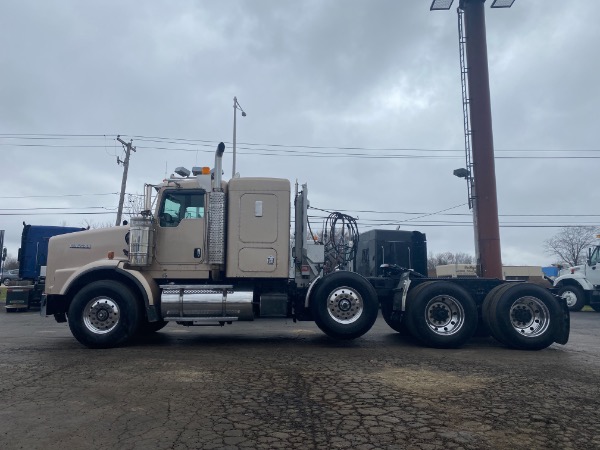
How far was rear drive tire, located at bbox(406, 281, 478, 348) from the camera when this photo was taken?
8.66 m

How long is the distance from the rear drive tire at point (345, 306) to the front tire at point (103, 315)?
3.35m

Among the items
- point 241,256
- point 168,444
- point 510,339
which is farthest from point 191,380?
point 510,339

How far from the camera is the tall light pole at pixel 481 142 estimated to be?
12031mm

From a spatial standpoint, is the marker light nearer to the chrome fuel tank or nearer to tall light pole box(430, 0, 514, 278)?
the chrome fuel tank

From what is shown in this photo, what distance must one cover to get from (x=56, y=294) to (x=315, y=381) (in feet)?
18.2

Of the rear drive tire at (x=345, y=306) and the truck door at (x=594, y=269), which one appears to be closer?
the rear drive tire at (x=345, y=306)

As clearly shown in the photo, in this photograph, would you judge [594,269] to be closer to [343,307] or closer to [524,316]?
[524,316]

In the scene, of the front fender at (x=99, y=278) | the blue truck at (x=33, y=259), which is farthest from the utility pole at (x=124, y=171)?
the front fender at (x=99, y=278)

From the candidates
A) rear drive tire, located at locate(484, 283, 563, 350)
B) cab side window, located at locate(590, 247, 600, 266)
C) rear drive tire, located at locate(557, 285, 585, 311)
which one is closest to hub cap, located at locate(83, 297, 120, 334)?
rear drive tire, located at locate(484, 283, 563, 350)

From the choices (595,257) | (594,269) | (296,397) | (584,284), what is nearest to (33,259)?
(296,397)

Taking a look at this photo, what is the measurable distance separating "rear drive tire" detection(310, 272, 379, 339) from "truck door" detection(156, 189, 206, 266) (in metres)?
2.39

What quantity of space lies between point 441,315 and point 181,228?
5.22m

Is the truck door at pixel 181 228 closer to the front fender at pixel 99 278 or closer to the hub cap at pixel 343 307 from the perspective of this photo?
the front fender at pixel 99 278

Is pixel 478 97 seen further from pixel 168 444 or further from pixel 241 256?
pixel 168 444
